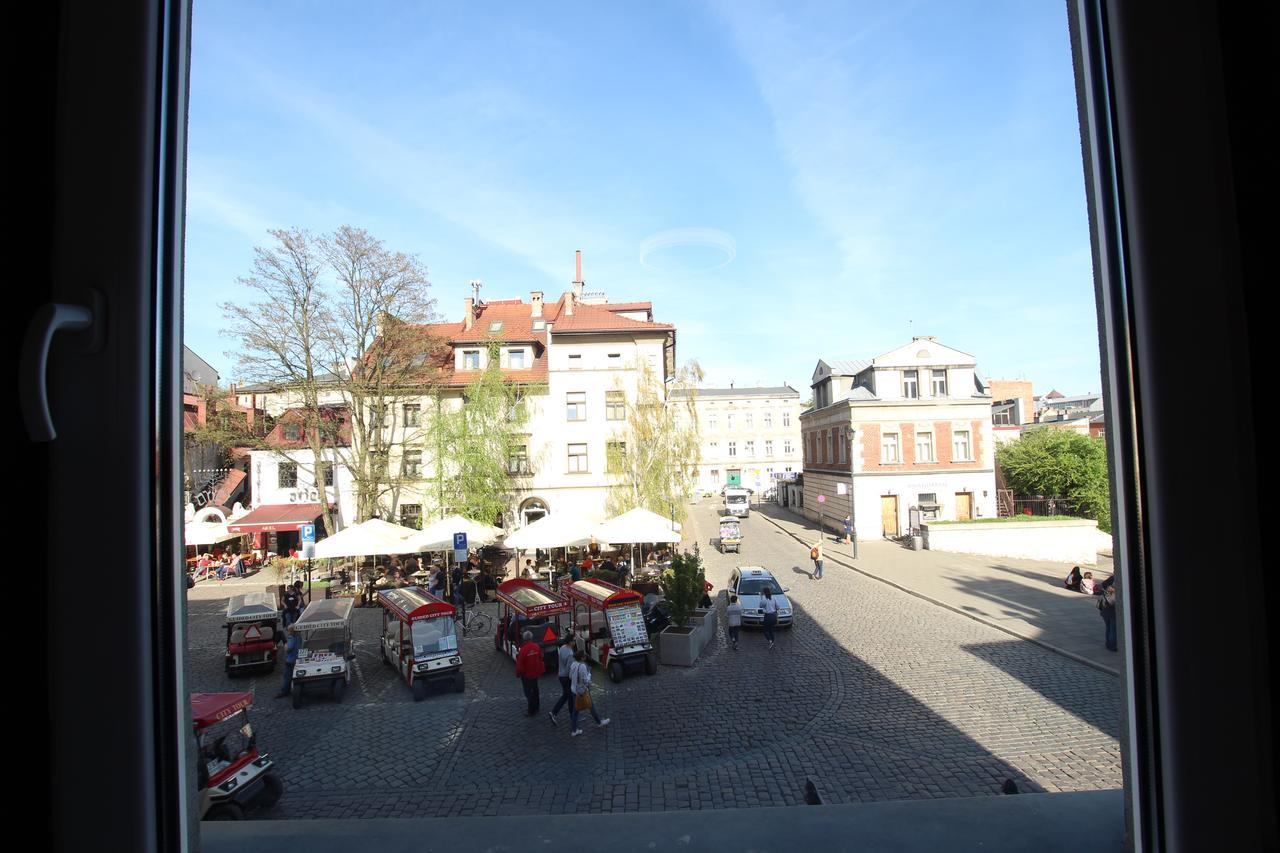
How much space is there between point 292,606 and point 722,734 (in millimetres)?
11031

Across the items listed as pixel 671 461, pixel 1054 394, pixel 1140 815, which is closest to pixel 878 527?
pixel 671 461

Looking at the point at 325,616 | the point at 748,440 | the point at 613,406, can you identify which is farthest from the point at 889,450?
the point at 748,440

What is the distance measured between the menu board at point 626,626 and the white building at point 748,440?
52.0 metres

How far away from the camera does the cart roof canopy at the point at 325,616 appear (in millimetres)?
11554

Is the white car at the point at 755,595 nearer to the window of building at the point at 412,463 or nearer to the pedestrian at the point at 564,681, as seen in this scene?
the pedestrian at the point at 564,681

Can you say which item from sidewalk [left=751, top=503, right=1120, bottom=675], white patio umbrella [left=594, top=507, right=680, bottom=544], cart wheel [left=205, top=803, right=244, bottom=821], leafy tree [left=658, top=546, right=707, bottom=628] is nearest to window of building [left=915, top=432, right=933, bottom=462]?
sidewalk [left=751, top=503, right=1120, bottom=675]

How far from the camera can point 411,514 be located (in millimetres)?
25500

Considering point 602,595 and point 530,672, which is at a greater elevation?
point 602,595

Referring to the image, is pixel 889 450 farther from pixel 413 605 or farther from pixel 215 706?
pixel 215 706

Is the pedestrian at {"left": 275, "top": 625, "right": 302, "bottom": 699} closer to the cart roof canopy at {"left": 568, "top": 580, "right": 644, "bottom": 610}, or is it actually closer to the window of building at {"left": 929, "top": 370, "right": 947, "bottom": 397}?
the cart roof canopy at {"left": 568, "top": 580, "right": 644, "bottom": 610}

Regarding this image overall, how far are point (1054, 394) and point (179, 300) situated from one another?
256ft

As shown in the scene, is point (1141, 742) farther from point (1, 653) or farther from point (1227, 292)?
point (1, 653)

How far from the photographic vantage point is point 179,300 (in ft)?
4.07

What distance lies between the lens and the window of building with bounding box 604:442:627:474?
25.6 meters
